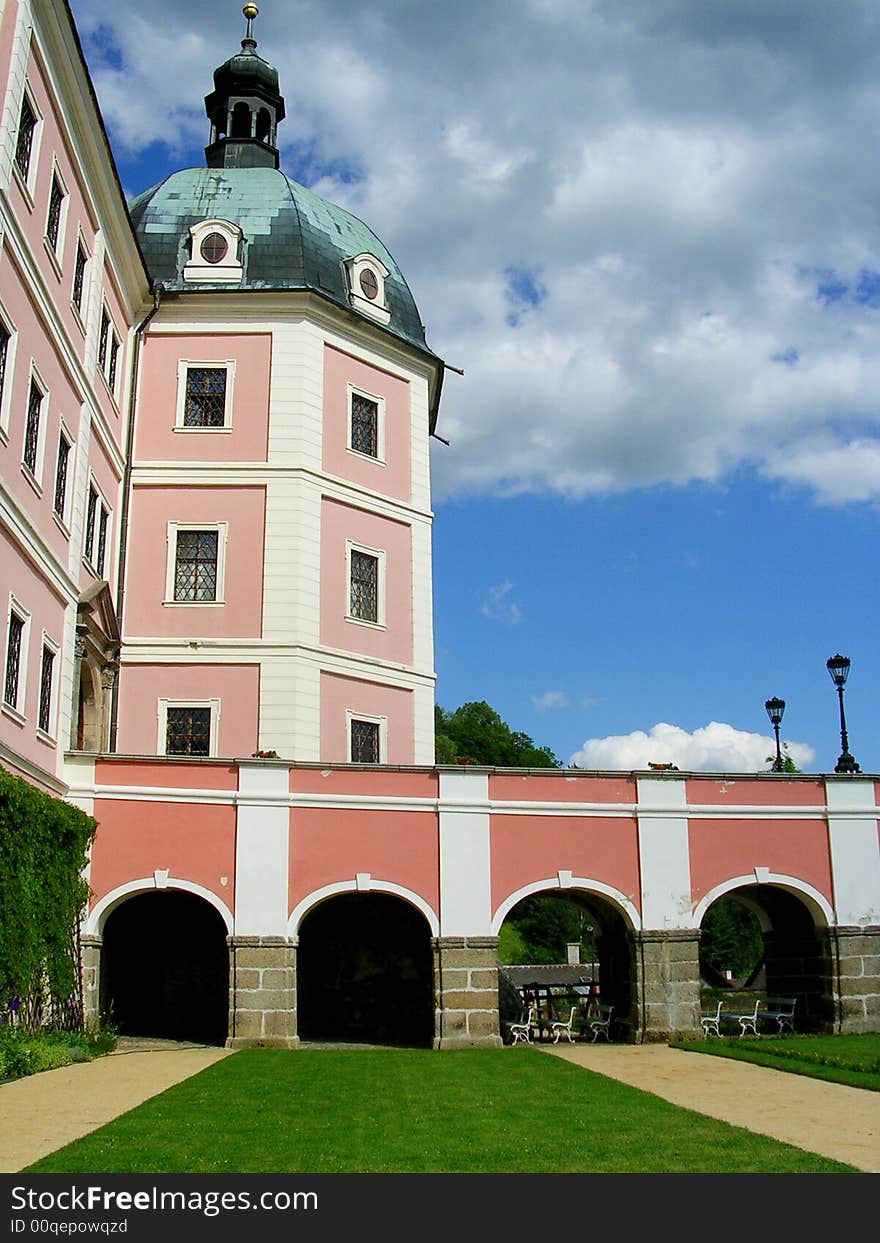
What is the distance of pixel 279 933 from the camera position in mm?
20750

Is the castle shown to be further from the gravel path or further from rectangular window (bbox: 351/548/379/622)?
the gravel path

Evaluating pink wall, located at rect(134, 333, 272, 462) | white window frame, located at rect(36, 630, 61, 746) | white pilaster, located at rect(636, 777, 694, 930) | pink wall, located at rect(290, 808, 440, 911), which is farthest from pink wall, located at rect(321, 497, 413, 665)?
white pilaster, located at rect(636, 777, 694, 930)

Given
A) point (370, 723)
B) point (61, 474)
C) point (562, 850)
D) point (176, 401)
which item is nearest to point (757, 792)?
point (562, 850)

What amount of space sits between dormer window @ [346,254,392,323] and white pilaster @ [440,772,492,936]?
43.4 ft

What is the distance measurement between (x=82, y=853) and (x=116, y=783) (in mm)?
1563

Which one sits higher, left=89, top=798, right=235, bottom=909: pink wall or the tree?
the tree

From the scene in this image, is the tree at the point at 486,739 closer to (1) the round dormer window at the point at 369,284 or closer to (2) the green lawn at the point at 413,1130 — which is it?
(1) the round dormer window at the point at 369,284

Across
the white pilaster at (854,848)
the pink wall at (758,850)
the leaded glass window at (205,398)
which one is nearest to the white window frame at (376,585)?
the leaded glass window at (205,398)

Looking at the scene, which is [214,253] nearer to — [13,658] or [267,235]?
[267,235]

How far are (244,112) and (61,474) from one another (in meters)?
17.6

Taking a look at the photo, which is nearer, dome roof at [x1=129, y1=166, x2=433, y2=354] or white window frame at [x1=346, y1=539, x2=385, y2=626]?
white window frame at [x1=346, y1=539, x2=385, y2=626]

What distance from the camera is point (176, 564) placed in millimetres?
27453

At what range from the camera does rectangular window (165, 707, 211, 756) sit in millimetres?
26312

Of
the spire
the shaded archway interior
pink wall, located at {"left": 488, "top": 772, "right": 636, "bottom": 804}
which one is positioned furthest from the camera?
the spire
